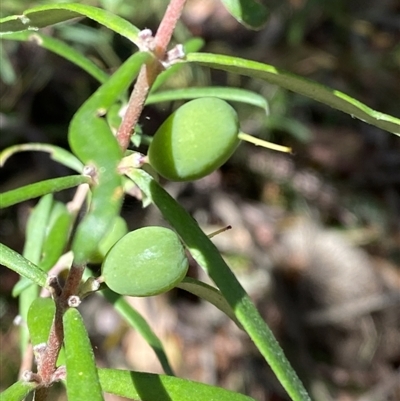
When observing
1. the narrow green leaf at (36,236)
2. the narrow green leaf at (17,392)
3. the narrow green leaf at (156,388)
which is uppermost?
the narrow green leaf at (17,392)

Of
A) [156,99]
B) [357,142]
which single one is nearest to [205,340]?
[357,142]

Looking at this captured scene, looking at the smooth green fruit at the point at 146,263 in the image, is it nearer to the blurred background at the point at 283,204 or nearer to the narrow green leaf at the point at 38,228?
the narrow green leaf at the point at 38,228

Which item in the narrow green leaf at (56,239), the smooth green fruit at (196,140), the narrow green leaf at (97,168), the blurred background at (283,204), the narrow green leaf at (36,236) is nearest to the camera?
the narrow green leaf at (97,168)

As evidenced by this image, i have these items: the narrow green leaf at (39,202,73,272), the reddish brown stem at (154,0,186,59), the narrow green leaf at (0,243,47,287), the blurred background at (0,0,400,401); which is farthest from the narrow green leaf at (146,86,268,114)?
the blurred background at (0,0,400,401)

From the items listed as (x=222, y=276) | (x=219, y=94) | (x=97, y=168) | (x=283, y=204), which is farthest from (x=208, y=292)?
(x=283, y=204)

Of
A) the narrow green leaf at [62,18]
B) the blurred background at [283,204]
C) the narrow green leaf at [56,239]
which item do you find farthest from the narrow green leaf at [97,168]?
the blurred background at [283,204]

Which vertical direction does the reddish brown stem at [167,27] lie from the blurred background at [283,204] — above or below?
above
